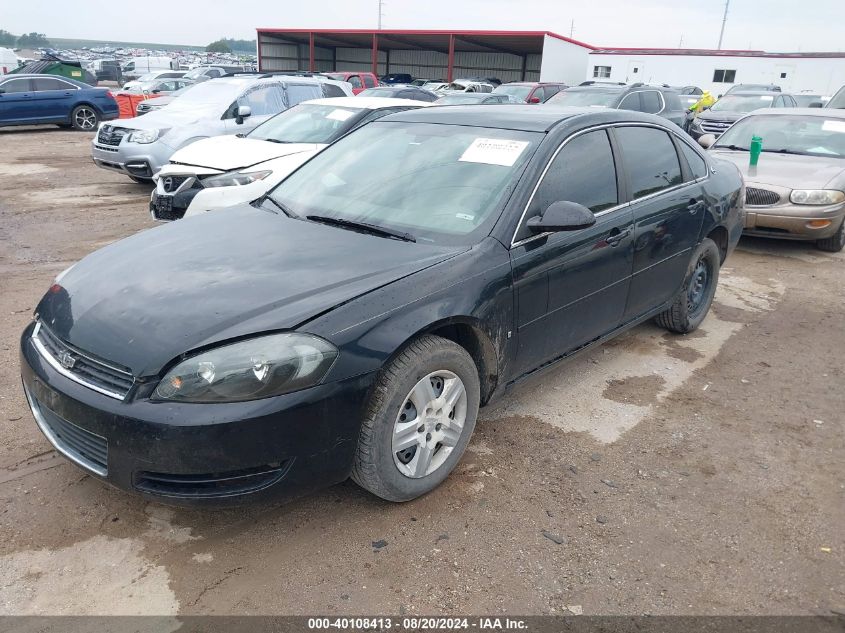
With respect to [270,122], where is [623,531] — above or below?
below

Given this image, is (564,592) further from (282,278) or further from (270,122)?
(270,122)

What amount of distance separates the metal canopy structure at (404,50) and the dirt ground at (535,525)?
31766 mm

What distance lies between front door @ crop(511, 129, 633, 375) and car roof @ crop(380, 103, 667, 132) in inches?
6.3

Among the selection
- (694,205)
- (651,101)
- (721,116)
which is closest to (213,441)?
(694,205)

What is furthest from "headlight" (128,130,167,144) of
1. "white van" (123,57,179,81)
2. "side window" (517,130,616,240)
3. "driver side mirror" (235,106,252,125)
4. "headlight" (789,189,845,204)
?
"white van" (123,57,179,81)

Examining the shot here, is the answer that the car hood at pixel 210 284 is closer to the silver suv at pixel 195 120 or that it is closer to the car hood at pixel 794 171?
the car hood at pixel 794 171

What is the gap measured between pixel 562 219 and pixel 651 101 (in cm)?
1199

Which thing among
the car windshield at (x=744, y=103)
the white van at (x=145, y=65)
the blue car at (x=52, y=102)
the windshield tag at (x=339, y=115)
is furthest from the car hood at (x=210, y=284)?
the white van at (x=145, y=65)

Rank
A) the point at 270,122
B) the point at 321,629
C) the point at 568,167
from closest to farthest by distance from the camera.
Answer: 1. the point at 321,629
2. the point at 568,167
3. the point at 270,122

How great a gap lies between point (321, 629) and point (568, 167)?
8.26 ft

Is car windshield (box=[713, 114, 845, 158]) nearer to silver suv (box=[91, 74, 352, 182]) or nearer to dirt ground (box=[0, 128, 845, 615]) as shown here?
dirt ground (box=[0, 128, 845, 615])

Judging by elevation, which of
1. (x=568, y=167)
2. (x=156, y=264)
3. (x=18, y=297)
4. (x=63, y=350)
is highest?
(x=568, y=167)

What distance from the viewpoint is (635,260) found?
4.00 m

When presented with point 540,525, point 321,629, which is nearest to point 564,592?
point 540,525
